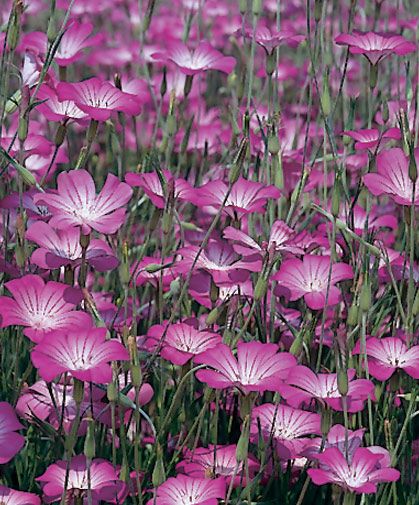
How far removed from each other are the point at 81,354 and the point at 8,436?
0.44 ft

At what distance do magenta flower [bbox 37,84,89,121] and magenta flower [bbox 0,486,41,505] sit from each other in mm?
540

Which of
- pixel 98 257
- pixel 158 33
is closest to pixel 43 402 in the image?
pixel 98 257

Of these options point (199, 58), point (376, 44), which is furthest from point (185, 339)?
point (199, 58)

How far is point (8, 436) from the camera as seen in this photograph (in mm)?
1247

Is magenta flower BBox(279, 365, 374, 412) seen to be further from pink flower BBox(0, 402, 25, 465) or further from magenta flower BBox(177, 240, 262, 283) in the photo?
pink flower BBox(0, 402, 25, 465)

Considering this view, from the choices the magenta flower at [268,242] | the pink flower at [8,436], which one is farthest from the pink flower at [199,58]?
the pink flower at [8,436]

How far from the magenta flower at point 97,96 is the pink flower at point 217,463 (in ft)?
1.58

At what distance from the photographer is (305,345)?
56.7 inches

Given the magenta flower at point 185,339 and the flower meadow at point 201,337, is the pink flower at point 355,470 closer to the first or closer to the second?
the flower meadow at point 201,337

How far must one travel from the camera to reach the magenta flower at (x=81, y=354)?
1.15m

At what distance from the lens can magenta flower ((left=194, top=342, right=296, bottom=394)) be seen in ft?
4.09

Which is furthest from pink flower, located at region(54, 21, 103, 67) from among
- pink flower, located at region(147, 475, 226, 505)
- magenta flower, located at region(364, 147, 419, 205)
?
pink flower, located at region(147, 475, 226, 505)

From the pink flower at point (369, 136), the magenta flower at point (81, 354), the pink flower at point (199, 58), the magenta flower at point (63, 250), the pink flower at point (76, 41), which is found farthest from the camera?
the pink flower at point (199, 58)

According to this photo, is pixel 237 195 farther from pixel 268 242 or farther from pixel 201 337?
pixel 201 337
